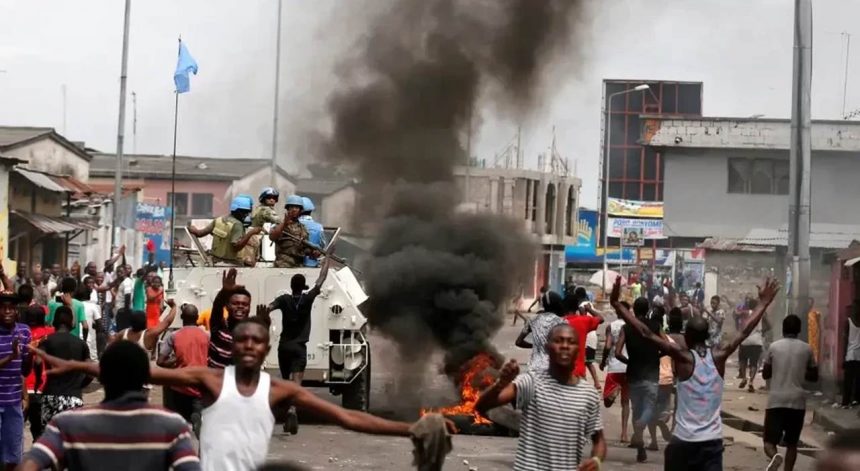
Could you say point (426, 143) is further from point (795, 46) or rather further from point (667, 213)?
point (667, 213)

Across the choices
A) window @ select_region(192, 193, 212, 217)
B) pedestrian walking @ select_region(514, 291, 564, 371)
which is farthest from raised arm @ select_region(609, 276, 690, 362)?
window @ select_region(192, 193, 212, 217)

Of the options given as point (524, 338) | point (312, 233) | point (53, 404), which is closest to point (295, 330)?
point (524, 338)

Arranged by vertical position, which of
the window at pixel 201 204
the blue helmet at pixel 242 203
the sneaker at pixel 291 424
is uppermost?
the window at pixel 201 204

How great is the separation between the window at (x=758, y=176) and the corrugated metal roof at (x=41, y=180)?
64.2 ft

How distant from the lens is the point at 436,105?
74.8 feet

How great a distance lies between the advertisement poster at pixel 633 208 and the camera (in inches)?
2662

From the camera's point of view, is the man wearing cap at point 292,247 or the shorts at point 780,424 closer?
the shorts at point 780,424

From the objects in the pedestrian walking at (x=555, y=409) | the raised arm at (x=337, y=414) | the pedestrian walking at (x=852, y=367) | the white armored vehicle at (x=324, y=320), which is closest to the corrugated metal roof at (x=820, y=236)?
the pedestrian walking at (x=852, y=367)

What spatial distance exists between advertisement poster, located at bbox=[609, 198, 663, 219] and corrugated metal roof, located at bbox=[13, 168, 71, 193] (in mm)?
33066

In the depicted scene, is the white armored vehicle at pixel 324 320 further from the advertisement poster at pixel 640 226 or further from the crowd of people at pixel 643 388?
the advertisement poster at pixel 640 226

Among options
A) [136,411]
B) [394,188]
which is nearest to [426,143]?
[394,188]

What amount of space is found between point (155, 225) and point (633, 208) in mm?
26990

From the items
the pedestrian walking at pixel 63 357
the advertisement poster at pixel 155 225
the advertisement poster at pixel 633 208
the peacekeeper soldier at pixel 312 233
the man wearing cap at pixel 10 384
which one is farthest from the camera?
the advertisement poster at pixel 633 208

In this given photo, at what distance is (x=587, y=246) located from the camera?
74.6m
